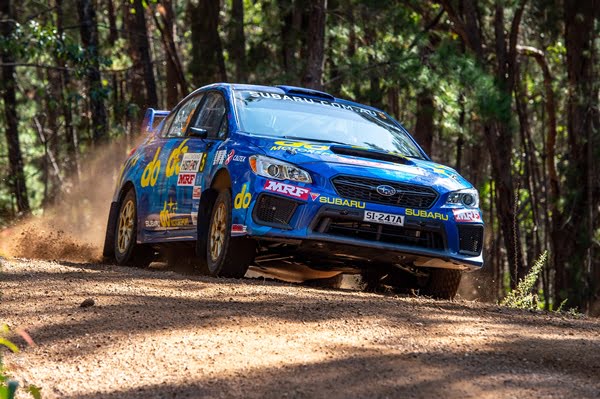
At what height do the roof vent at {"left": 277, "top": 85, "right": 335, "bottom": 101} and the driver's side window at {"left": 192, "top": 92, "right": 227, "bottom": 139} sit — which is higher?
the roof vent at {"left": 277, "top": 85, "right": 335, "bottom": 101}

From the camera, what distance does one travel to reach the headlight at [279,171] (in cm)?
894

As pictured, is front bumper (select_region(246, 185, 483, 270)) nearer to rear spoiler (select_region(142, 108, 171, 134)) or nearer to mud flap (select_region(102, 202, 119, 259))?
mud flap (select_region(102, 202, 119, 259))

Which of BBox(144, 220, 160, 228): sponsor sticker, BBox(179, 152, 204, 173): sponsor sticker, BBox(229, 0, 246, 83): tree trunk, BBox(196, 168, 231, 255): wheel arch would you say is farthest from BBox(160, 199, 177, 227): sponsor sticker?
BBox(229, 0, 246, 83): tree trunk

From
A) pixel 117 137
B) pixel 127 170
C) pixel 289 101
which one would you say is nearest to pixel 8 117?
pixel 117 137

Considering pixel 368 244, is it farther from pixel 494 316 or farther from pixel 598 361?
pixel 598 361

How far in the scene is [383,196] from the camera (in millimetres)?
9102

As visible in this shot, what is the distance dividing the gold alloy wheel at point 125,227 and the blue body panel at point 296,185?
0.95m

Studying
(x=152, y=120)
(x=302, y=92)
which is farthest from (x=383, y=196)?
(x=152, y=120)

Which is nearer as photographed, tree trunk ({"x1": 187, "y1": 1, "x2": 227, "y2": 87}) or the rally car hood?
the rally car hood

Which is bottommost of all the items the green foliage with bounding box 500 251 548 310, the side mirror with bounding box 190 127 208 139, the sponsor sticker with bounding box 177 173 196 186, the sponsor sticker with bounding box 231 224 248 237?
the green foliage with bounding box 500 251 548 310

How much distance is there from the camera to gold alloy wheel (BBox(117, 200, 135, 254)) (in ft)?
38.4

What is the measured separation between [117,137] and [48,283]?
63.9ft

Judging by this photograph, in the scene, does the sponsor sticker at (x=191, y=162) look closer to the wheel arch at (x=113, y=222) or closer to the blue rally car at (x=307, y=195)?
the blue rally car at (x=307, y=195)

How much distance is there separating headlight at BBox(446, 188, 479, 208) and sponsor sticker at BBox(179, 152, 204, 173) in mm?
2361
